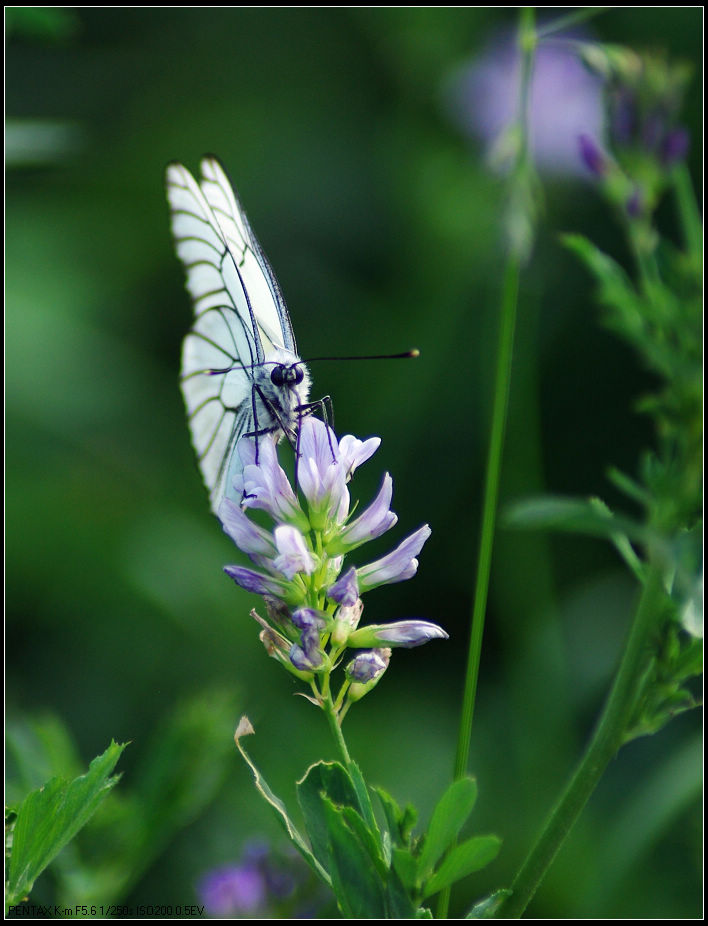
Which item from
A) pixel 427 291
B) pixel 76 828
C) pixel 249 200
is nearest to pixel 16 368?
pixel 249 200

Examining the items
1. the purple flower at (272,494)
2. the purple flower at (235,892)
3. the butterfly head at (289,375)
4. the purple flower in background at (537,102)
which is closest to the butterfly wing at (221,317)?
the butterfly head at (289,375)

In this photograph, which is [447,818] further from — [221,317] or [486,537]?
[221,317]

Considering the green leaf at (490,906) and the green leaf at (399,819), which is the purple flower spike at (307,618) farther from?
the green leaf at (490,906)

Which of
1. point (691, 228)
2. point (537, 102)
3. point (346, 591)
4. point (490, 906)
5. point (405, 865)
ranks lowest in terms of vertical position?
point (490, 906)

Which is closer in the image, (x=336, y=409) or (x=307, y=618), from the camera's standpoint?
(x=307, y=618)

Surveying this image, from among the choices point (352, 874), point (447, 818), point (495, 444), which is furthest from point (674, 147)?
point (352, 874)

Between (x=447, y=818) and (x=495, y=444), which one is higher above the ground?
(x=495, y=444)
